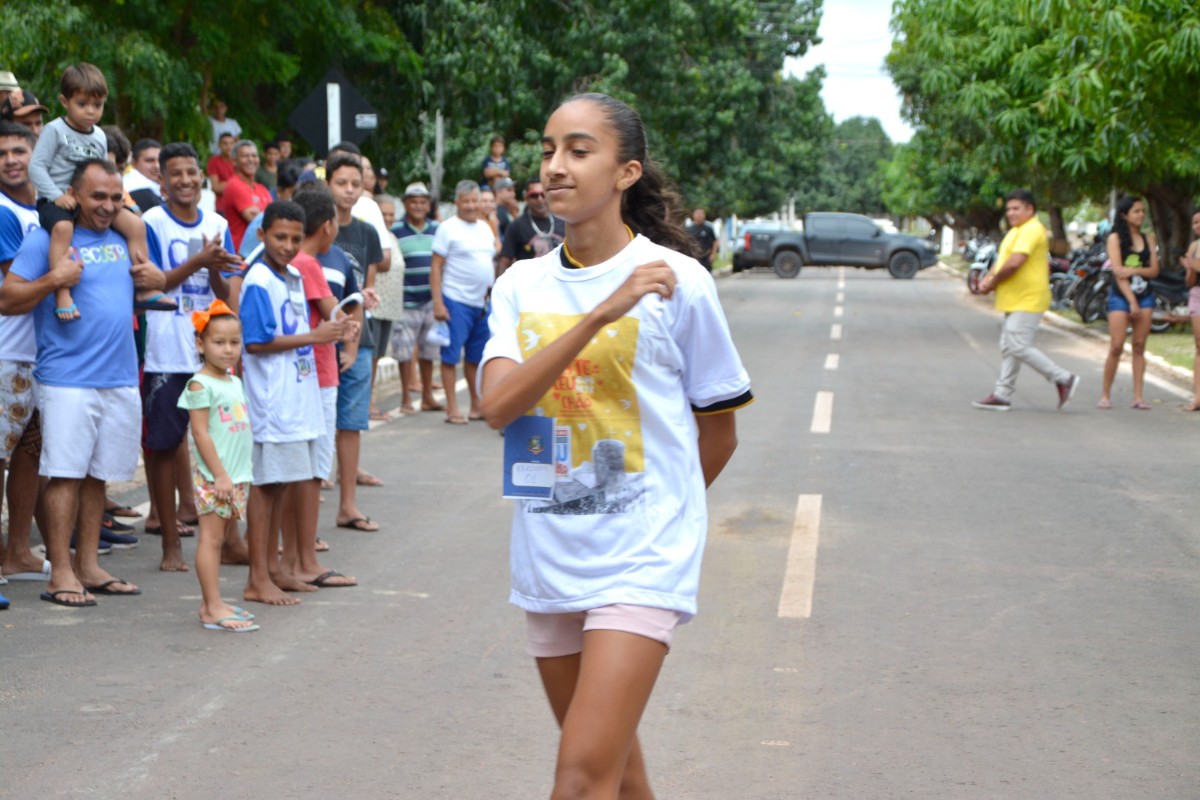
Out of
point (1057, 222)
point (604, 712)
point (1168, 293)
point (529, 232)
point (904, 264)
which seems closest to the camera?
point (604, 712)

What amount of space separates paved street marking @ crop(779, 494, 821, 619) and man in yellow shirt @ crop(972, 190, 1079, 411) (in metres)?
4.82

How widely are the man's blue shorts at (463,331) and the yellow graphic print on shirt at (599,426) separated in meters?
9.49

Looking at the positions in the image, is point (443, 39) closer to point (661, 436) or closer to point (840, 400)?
point (840, 400)

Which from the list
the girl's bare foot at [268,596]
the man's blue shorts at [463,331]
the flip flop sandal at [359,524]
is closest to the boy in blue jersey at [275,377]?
the girl's bare foot at [268,596]

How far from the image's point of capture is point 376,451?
37.0 ft

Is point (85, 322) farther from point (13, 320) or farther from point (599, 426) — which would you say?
point (599, 426)

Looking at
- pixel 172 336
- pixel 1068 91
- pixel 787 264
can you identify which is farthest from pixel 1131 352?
pixel 787 264

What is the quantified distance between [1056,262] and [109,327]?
23042 mm

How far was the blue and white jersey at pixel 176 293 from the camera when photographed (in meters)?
7.61

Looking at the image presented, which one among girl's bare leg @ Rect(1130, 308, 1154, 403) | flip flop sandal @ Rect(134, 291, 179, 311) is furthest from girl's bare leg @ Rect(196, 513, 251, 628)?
girl's bare leg @ Rect(1130, 308, 1154, 403)

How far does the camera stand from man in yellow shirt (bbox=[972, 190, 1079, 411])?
13.5 meters

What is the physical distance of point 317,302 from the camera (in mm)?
7207

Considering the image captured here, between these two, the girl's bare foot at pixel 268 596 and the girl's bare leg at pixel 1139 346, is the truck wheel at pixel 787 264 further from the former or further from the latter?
the girl's bare foot at pixel 268 596

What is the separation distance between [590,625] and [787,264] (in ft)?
137
